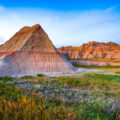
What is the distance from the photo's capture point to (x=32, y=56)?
2933 centimetres

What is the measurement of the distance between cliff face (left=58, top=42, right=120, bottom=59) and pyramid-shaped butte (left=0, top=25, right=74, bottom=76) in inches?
2183

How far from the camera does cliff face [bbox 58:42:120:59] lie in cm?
7685

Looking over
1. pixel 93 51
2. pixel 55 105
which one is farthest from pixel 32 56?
pixel 93 51

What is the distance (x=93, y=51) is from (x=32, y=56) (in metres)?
65.7

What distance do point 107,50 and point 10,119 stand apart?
285 feet

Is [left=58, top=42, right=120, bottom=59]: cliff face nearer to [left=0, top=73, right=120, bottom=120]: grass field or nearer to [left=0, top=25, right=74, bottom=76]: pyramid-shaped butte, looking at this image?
[left=0, top=25, right=74, bottom=76]: pyramid-shaped butte

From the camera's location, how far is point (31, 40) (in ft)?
103

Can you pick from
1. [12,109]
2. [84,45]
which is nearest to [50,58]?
[12,109]

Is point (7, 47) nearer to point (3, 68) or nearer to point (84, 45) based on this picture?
point (3, 68)

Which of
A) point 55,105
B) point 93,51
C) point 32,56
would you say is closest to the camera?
point 55,105

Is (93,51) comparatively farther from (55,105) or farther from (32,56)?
(55,105)

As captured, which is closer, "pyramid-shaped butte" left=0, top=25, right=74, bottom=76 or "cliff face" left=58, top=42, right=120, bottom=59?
"pyramid-shaped butte" left=0, top=25, right=74, bottom=76

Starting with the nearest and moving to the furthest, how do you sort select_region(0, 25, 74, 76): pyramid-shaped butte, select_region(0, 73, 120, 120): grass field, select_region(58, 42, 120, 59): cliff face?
select_region(0, 73, 120, 120): grass field
select_region(0, 25, 74, 76): pyramid-shaped butte
select_region(58, 42, 120, 59): cliff face

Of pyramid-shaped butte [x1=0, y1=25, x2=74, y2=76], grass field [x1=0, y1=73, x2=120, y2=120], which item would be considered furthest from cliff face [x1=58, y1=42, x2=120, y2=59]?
grass field [x1=0, y1=73, x2=120, y2=120]
